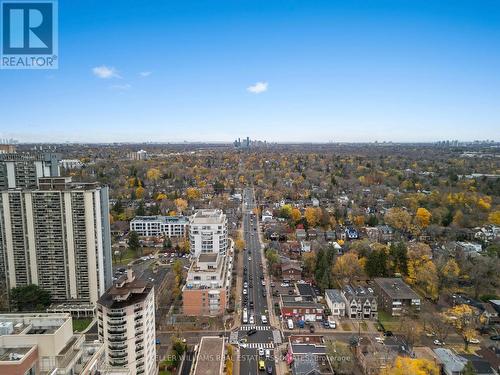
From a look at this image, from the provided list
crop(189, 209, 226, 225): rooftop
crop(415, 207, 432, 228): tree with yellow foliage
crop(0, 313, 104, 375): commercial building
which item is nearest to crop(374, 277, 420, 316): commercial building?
crop(189, 209, 226, 225): rooftop

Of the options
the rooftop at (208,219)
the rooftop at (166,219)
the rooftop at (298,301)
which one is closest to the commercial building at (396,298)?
the rooftop at (298,301)

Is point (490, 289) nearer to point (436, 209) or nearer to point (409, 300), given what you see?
point (409, 300)

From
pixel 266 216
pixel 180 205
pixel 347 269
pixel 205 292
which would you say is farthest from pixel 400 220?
pixel 180 205

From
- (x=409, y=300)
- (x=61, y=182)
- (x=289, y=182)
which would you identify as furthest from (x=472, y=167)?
(x=61, y=182)

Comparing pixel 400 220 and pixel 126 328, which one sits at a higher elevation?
pixel 126 328

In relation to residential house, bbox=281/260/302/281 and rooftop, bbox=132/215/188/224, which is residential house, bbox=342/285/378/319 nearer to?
residential house, bbox=281/260/302/281

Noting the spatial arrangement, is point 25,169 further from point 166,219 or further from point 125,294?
point 125,294

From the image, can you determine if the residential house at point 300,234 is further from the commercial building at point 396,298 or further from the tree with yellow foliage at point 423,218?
the commercial building at point 396,298
